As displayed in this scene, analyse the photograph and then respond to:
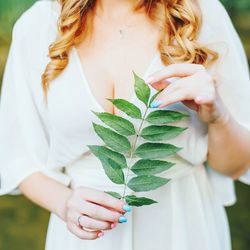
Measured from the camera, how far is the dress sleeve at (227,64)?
1.53 m

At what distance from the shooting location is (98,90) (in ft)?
5.09

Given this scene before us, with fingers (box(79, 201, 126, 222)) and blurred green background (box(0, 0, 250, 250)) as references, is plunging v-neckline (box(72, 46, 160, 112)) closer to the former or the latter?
fingers (box(79, 201, 126, 222))

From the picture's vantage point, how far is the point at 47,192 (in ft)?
5.34

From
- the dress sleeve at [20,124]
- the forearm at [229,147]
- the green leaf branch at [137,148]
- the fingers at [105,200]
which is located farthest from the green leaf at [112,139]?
the dress sleeve at [20,124]

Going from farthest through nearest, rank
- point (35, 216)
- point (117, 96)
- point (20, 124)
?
point (35, 216) < point (20, 124) < point (117, 96)

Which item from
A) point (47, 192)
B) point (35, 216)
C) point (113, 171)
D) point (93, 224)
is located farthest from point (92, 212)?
point (35, 216)

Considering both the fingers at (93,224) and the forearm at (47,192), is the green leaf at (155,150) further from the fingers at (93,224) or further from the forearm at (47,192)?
the forearm at (47,192)

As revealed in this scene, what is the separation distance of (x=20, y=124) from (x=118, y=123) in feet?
1.33

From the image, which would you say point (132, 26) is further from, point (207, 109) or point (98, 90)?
point (207, 109)

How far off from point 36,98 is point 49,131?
0.30 feet

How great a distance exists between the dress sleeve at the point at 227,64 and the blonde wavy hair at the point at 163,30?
2 cm

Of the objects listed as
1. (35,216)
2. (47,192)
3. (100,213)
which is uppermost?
(100,213)

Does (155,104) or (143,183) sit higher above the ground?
(155,104)

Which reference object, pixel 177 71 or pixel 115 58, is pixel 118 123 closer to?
pixel 177 71
